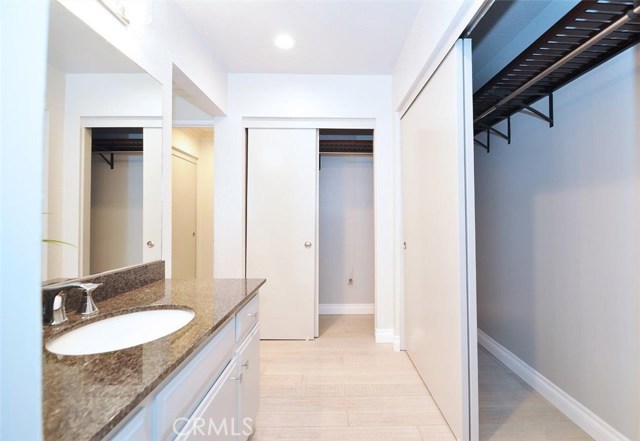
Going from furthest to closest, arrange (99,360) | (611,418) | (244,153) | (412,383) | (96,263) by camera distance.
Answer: (244,153)
(412,383)
(611,418)
(96,263)
(99,360)

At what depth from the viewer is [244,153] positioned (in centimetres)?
265

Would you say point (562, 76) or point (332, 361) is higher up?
point (562, 76)

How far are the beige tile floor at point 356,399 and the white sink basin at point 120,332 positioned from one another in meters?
0.92

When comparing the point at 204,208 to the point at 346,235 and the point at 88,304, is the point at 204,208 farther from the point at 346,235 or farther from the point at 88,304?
the point at 88,304

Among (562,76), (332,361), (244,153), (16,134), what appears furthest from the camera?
(244,153)

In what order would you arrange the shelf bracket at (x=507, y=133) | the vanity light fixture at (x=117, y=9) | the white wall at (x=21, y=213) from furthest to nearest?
the shelf bracket at (x=507, y=133) < the vanity light fixture at (x=117, y=9) < the white wall at (x=21, y=213)

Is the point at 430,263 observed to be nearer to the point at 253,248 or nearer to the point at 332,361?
the point at 332,361

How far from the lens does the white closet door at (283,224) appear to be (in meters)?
2.66

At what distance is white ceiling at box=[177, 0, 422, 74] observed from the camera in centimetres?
176

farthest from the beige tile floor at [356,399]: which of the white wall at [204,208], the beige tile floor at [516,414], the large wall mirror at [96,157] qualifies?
the white wall at [204,208]

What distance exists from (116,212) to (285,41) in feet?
5.77

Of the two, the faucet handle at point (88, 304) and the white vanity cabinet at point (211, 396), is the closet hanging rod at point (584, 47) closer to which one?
the white vanity cabinet at point (211, 396)

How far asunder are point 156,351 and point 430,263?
1569 millimetres

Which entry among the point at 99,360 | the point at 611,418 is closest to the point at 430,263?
the point at 611,418
